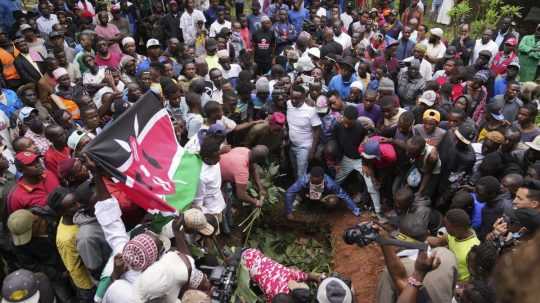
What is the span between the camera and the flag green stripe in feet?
15.2

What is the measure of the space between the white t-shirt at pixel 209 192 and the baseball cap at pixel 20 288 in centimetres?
188

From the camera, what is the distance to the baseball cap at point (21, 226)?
175 inches

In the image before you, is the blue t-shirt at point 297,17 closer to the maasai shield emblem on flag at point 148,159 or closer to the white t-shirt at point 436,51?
the white t-shirt at point 436,51

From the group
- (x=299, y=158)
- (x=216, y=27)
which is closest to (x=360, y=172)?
(x=299, y=158)

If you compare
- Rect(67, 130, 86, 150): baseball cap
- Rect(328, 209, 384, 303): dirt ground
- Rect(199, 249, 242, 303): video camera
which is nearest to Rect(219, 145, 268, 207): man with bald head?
Rect(199, 249, 242, 303): video camera

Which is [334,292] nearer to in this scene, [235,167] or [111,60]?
[235,167]

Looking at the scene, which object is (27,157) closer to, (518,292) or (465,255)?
(465,255)

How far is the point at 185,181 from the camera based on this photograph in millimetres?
4910

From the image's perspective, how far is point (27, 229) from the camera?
4.54 m

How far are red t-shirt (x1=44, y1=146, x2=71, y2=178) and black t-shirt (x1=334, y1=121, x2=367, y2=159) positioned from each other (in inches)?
143

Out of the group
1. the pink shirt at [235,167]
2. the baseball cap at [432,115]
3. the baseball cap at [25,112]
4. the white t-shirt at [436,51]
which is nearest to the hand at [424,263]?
the pink shirt at [235,167]

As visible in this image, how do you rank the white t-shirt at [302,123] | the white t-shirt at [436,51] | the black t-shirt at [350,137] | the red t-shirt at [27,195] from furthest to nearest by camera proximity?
1. the white t-shirt at [436,51]
2. the white t-shirt at [302,123]
3. the black t-shirt at [350,137]
4. the red t-shirt at [27,195]

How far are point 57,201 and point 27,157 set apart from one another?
2.80 ft

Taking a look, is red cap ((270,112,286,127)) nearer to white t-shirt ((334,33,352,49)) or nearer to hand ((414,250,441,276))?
hand ((414,250,441,276))
